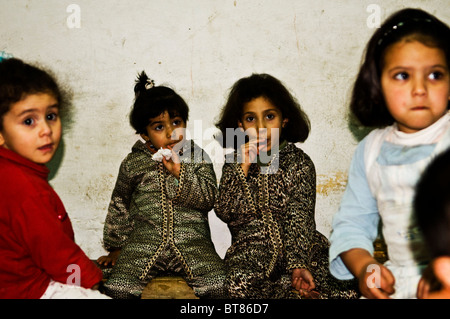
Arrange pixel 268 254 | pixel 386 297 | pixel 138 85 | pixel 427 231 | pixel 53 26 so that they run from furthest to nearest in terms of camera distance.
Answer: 1. pixel 53 26
2. pixel 138 85
3. pixel 268 254
4. pixel 386 297
5. pixel 427 231

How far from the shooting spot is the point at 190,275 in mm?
2031

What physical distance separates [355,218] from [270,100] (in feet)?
2.82

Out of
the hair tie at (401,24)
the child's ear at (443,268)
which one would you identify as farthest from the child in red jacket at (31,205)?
the hair tie at (401,24)

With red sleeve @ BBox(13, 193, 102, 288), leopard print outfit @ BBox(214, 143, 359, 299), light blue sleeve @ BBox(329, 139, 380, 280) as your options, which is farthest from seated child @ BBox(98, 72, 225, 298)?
light blue sleeve @ BBox(329, 139, 380, 280)

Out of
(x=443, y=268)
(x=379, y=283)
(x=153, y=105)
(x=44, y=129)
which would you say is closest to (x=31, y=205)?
(x=44, y=129)

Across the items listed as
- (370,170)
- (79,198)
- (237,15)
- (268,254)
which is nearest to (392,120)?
(370,170)

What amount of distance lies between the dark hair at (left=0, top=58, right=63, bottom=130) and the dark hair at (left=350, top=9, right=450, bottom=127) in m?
1.14

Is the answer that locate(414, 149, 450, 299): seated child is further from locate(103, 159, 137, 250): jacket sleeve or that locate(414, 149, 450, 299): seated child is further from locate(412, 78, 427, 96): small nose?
locate(103, 159, 137, 250): jacket sleeve

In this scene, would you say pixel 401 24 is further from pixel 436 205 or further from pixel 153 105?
pixel 153 105

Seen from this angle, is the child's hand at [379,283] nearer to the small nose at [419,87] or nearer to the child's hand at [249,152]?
the small nose at [419,87]

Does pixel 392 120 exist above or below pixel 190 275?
above

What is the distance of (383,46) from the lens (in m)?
1.49

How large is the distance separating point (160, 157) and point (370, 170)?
102cm

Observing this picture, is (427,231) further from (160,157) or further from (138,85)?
(138,85)
